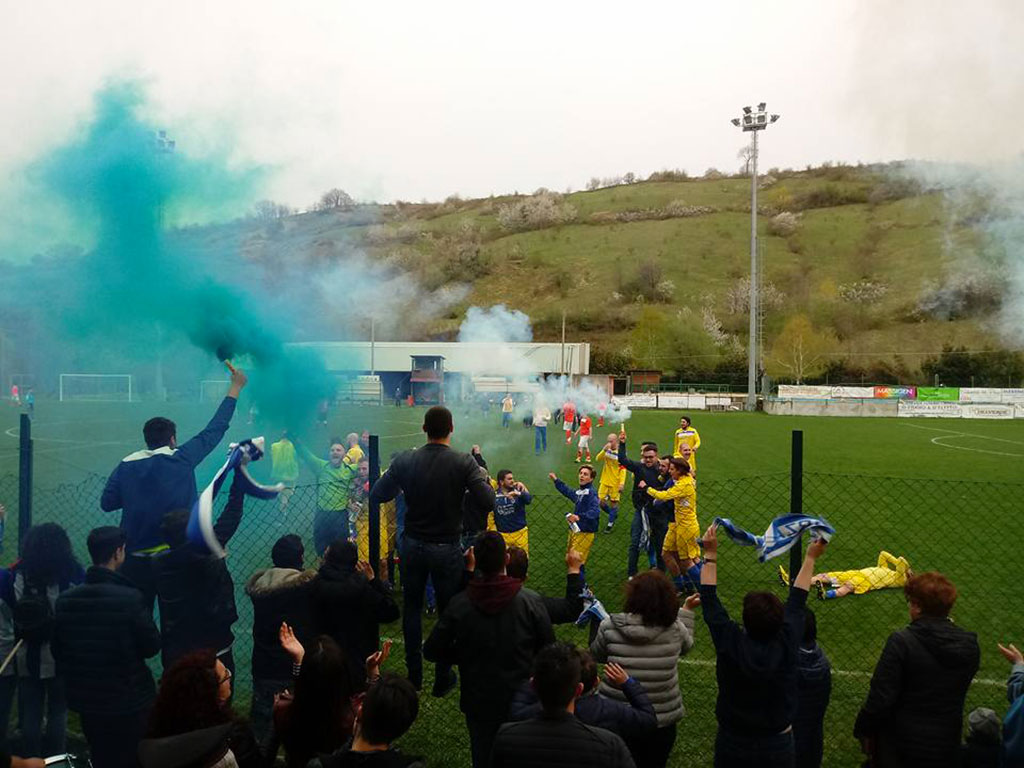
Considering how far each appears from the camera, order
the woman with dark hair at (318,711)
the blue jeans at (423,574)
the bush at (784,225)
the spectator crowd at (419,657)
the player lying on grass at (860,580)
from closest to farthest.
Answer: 1. the spectator crowd at (419,657)
2. the woman with dark hair at (318,711)
3. the blue jeans at (423,574)
4. the player lying on grass at (860,580)
5. the bush at (784,225)

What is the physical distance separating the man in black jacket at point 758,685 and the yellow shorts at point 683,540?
517cm

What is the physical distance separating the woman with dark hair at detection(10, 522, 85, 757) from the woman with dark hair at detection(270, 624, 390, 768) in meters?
2.08

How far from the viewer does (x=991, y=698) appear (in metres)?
5.92

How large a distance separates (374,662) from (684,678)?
328cm

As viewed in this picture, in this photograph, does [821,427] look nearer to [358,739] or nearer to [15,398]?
[358,739]

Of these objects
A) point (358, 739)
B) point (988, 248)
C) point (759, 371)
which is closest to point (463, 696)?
point (358, 739)

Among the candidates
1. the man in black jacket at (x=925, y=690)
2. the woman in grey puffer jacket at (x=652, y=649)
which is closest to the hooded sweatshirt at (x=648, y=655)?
the woman in grey puffer jacket at (x=652, y=649)

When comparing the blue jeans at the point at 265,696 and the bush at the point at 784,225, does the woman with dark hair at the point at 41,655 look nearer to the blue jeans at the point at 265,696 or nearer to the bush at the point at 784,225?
the blue jeans at the point at 265,696

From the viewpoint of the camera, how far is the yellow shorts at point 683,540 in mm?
→ 8766

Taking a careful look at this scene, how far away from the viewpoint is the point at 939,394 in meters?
42.3

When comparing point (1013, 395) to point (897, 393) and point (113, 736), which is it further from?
point (113, 736)

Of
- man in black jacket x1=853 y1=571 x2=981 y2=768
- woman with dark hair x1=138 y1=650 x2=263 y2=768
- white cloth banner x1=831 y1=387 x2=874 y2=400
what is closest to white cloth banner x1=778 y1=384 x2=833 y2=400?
white cloth banner x1=831 y1=387 x2=874 y2=400

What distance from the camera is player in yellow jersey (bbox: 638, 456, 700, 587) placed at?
28.7 ft

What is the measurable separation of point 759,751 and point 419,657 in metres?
2.40
